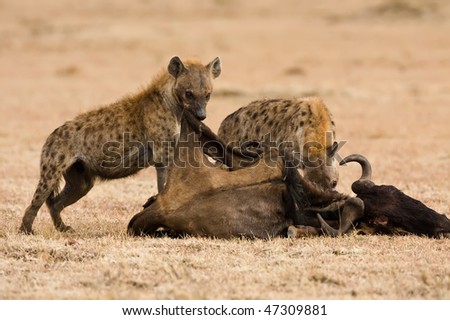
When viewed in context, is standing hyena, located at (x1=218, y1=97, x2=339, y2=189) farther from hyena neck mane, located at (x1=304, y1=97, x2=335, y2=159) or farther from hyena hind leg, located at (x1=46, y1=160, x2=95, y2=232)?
hyena hind leg, located at (x1=46, y1=160, x2=95, y2=232)

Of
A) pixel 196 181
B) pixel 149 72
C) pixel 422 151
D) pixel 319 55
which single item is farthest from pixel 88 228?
pixel 319 55

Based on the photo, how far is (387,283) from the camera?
593cm

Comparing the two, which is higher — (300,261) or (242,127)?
(242,127)

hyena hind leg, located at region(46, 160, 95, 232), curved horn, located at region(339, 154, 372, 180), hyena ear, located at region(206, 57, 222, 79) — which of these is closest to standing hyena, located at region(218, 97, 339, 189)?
curved horn, located at region(339, 154, 372, 180)

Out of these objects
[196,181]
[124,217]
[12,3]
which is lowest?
[124,217]

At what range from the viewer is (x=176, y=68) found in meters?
8.36

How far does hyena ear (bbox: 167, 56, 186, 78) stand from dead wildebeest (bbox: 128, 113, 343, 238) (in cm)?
122

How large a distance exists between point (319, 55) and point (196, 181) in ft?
71.7

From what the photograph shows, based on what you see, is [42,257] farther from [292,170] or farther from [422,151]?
[422,151]

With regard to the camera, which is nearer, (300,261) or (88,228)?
(300,261)

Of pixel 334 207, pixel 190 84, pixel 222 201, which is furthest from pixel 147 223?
pixel 190 84
